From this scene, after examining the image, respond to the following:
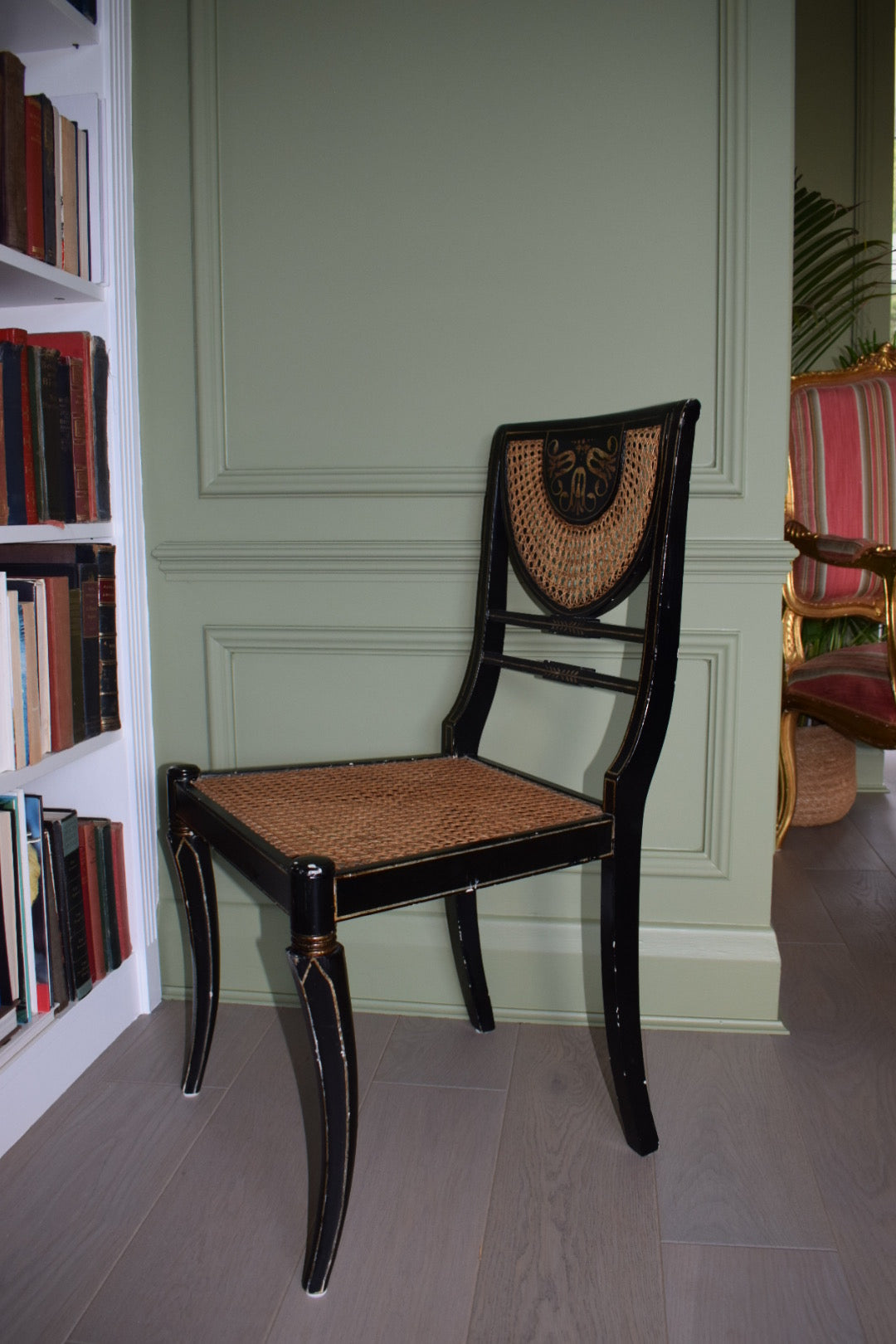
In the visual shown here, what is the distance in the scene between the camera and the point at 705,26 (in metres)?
1.57

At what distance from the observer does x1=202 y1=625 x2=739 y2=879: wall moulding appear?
1688 millimetres

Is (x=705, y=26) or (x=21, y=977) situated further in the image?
(x=705, y=26)

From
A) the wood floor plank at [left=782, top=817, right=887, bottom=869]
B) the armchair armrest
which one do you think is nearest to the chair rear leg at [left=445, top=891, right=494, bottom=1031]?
the armchair armrest

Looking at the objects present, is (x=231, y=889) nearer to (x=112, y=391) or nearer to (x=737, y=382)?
(x=112, y=391)

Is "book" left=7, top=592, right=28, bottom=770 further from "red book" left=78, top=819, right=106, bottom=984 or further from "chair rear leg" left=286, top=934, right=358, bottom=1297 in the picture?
"chair rear leg" left=286, top=934, right=358, bottom=1297

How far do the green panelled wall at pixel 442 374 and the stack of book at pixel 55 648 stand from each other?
16 cm

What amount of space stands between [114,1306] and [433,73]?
5.61 ft

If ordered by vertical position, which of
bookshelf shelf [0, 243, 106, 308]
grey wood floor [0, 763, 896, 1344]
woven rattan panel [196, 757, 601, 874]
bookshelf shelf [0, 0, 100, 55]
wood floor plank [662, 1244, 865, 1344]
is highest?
bookshelf shelf [0, 0, 100, 55]

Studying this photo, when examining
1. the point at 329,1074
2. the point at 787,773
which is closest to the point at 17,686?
the point at 329,1074

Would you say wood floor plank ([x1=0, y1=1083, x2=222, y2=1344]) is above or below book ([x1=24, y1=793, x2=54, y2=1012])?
below

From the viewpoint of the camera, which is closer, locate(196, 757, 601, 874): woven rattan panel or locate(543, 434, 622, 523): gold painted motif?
locate(196, 757, 601, 874): woven rattan panel

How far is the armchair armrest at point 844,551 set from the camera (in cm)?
205

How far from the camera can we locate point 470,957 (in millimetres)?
1688

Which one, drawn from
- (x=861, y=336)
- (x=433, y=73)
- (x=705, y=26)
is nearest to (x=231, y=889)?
(x=433, y=73)
